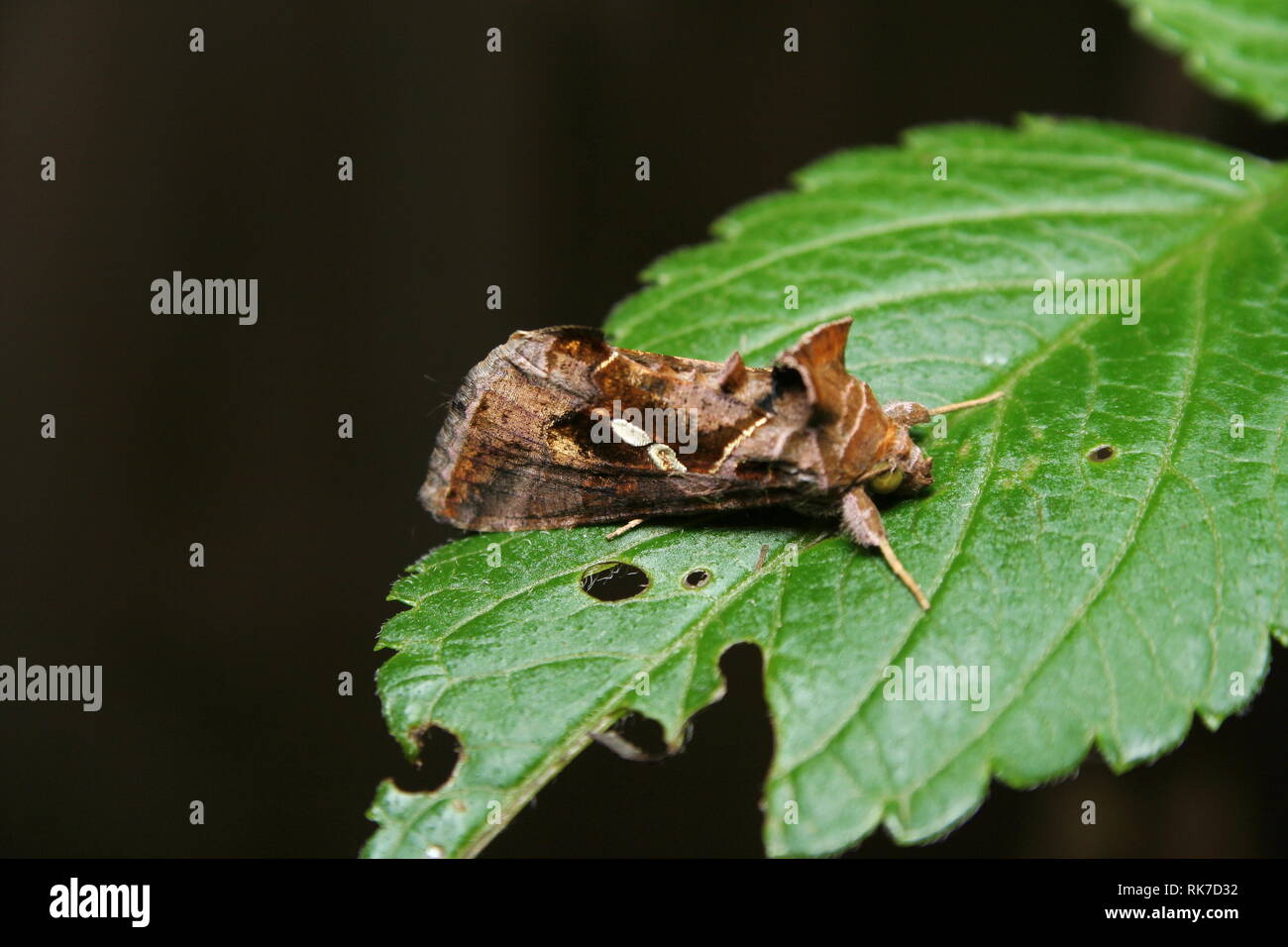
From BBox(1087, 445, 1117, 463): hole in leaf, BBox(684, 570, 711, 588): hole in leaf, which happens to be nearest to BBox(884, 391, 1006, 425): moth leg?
BBox(1087, 445, 1117, 463): hole in leaf

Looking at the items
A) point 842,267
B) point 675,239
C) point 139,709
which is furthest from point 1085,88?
point 139,709

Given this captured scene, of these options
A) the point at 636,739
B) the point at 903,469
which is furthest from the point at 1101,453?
the point at 636,739

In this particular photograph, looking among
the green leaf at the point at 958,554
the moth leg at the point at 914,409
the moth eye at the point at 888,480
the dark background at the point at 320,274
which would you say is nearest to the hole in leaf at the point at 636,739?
the green leaf at the point at 958,554

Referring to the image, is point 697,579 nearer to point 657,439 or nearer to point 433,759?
point 657,439

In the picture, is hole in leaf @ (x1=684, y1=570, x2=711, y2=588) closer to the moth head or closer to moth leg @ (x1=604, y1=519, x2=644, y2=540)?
moth leg @ (x1=604, y1=519, x2=644, y2=540)

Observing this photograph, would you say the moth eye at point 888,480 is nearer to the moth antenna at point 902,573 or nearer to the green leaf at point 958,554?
the green leaf at point 958,554
